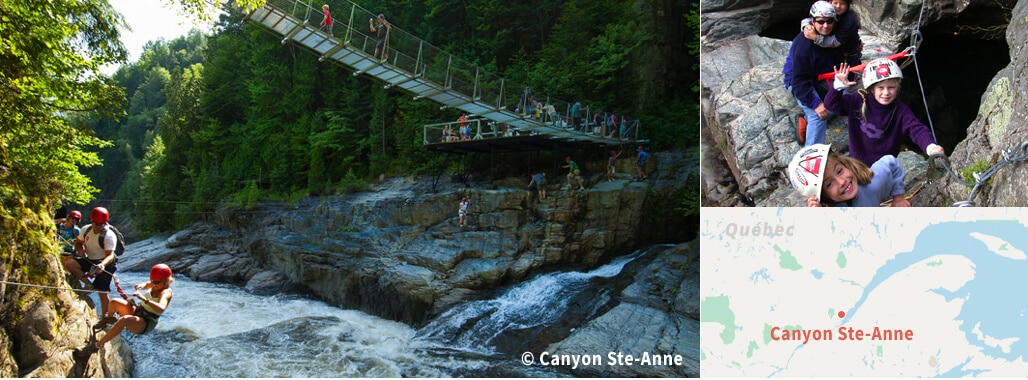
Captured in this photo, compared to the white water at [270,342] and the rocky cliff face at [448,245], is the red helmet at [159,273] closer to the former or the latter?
the white water at [270,342]

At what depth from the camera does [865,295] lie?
11.7 ft

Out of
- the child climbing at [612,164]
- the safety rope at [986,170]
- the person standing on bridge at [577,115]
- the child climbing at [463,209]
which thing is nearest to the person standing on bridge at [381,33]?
the child climbing at [463,209]

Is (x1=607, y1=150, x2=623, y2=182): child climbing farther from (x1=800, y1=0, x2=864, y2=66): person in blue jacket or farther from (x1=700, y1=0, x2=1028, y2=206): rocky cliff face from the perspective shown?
(x1=800, y1=0, x2=864, y2=66): person in blue jacket

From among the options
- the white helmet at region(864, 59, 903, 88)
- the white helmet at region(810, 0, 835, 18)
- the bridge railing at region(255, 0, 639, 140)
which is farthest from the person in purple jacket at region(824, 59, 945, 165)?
the bridge railing at region(255, 0, 639, 140)

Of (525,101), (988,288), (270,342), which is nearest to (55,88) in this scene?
(270,342)

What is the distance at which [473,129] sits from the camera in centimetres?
450

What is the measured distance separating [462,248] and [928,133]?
284cm

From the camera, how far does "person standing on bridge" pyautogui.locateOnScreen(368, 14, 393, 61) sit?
14.6ft

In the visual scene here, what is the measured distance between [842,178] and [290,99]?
3621 millimetres

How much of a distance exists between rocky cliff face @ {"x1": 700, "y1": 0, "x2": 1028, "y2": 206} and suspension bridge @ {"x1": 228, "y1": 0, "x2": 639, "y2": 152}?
31.1 inches

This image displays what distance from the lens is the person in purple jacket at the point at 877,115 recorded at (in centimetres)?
304

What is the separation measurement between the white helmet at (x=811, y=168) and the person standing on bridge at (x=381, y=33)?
114 inches

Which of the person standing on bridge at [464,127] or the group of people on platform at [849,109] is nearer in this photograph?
the group of people on platform at [849,109]

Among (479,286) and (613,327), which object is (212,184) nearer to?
(479,286)
